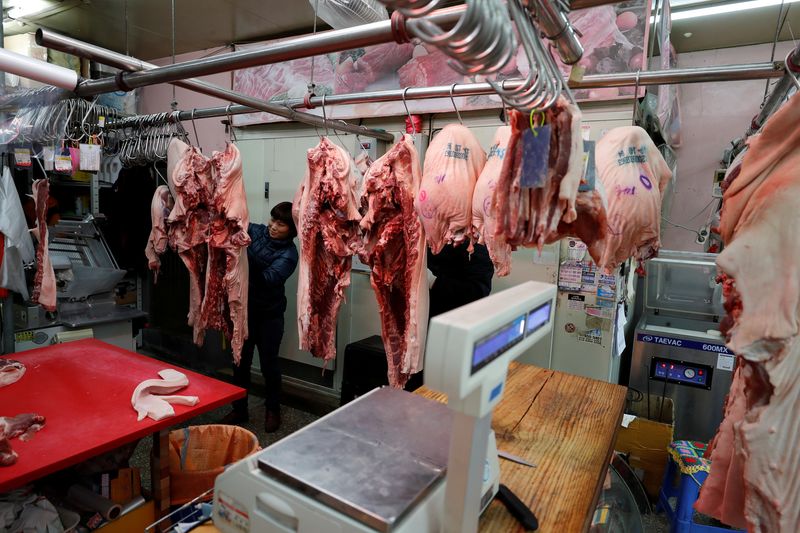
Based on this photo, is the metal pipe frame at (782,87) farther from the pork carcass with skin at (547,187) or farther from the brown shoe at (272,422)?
the brown shoe at (272,422)

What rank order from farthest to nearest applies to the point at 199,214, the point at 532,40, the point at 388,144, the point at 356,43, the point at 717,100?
the point at 717,100 < the point at 388,144 < the point at 199,214 < the point at 356,43 < the point at 532,40

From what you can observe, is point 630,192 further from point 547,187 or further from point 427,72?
point 427,72

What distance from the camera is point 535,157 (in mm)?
1334

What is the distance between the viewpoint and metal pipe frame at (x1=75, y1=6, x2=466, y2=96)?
5.12 feet

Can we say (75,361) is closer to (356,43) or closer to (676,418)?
(356,43)

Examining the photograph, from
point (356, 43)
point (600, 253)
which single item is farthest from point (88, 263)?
point (600, 253)

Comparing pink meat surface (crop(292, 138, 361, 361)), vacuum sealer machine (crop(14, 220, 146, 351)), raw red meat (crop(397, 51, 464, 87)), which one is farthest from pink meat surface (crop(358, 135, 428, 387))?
vacuum sealer machine (crop(14, 220, 146, 351))

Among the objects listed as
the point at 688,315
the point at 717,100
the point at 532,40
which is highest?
the point at 717,100

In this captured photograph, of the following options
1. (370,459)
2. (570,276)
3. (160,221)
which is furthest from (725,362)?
(160,221)

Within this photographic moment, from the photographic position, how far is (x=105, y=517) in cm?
239

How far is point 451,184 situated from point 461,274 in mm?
1314

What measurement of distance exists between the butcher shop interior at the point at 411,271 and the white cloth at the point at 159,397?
0.02 metres

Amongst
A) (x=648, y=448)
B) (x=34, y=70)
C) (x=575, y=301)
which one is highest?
(x=34, y=70)

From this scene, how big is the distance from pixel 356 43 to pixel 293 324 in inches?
153
